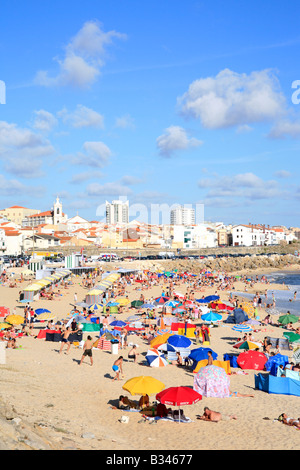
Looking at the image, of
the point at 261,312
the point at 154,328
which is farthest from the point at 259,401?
the point at 261,312

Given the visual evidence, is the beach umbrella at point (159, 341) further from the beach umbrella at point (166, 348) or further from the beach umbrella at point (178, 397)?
the beach umbrella at point (178, 397)

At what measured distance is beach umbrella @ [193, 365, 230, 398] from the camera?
37.0ft

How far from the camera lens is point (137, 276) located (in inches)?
1757

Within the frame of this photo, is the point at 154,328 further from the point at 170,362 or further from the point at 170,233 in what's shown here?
the point at 170,233

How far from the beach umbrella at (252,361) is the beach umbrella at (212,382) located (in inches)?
122

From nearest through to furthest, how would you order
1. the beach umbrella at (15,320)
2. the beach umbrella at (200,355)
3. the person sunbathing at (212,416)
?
1. the person sunbathing at (212,416)
2. the beach umbrella at (200,355)
3. the beach umbrella at (15,320)

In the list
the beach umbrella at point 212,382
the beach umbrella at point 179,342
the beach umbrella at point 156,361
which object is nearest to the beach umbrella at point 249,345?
the beach umbrella at point 179,342

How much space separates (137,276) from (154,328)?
24.9 m

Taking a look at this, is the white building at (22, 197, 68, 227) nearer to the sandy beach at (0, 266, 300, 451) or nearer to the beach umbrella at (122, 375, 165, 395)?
the sandy beach at (0, 266, 300, 451)

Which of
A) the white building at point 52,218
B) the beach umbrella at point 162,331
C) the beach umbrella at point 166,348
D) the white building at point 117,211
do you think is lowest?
the beach umbrella at point 162,331

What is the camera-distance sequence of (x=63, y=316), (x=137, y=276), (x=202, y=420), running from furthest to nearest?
1. (x=137, y=276)
2. (x=63, y=316)
3. (x=202, y=420)

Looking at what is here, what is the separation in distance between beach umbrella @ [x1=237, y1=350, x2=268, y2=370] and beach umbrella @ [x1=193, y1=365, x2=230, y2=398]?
3.09 m

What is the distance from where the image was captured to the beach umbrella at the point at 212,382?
37.0 feet

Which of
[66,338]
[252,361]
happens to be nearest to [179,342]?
[252,361]
